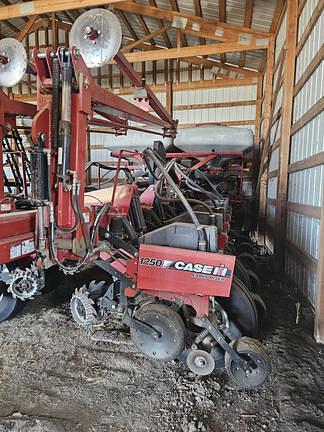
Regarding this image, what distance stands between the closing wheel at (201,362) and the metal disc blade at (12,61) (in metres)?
2.19

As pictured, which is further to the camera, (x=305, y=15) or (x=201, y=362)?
(x=305, y=15)

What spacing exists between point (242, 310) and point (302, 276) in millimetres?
1671

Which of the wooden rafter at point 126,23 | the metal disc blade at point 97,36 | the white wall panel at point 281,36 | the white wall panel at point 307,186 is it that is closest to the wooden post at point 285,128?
the white wall panel at point 307,186

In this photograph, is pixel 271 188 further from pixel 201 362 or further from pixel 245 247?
pixel 201 362

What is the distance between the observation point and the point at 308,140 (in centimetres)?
368

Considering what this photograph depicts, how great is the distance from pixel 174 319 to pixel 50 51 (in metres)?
1.87

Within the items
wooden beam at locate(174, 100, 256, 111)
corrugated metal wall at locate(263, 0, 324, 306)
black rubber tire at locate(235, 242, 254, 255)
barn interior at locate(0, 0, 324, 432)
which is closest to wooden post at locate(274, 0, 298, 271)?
corrugated metal wall at locate(263, 0, 324, 306)

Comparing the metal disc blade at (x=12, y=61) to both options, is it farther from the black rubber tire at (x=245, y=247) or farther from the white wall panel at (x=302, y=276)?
the black rubber tire at (x=245, y=247)

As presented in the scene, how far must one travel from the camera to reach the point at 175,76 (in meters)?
9.80

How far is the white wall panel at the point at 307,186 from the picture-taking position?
322cm

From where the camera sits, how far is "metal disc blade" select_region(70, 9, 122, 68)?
6.47 ft

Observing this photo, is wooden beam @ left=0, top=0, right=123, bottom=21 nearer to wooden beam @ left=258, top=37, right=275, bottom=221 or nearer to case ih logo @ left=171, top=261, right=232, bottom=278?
wooden beam @ left=258, top=37, right=275, bottom=221

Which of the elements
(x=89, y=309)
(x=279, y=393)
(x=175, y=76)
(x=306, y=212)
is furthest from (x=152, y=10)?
(x=279, y=393)

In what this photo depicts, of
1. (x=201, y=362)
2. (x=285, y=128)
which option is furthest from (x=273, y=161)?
(x=201, y=362)
